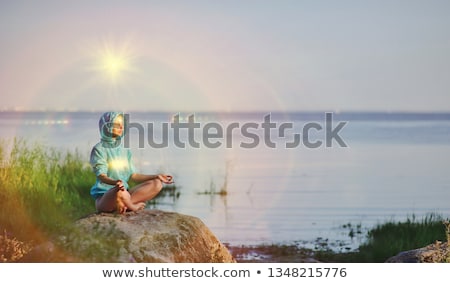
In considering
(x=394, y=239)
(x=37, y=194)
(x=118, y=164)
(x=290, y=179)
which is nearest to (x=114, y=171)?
(x=118, y=164)

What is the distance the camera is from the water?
6258mm

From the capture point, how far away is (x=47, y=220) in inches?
213

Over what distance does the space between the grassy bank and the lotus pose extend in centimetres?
45

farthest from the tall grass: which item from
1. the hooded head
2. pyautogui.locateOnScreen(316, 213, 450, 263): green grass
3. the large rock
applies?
pyautogui.locateOnScreen(316, 213, 450, 263): green grass

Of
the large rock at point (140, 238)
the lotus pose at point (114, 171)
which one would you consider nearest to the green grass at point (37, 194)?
the large rock at point (140, 238)

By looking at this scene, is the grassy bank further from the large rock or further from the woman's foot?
the woman's foot

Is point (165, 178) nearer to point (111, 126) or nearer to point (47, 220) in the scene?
point (111, 126)

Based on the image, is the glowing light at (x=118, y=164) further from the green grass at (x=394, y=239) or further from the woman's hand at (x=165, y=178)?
the green grass at (x=394, y=239)

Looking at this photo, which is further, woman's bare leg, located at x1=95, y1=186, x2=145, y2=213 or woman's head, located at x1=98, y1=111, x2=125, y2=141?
woman's head, located at x1=98, y1=111, x2=125, y2=141
